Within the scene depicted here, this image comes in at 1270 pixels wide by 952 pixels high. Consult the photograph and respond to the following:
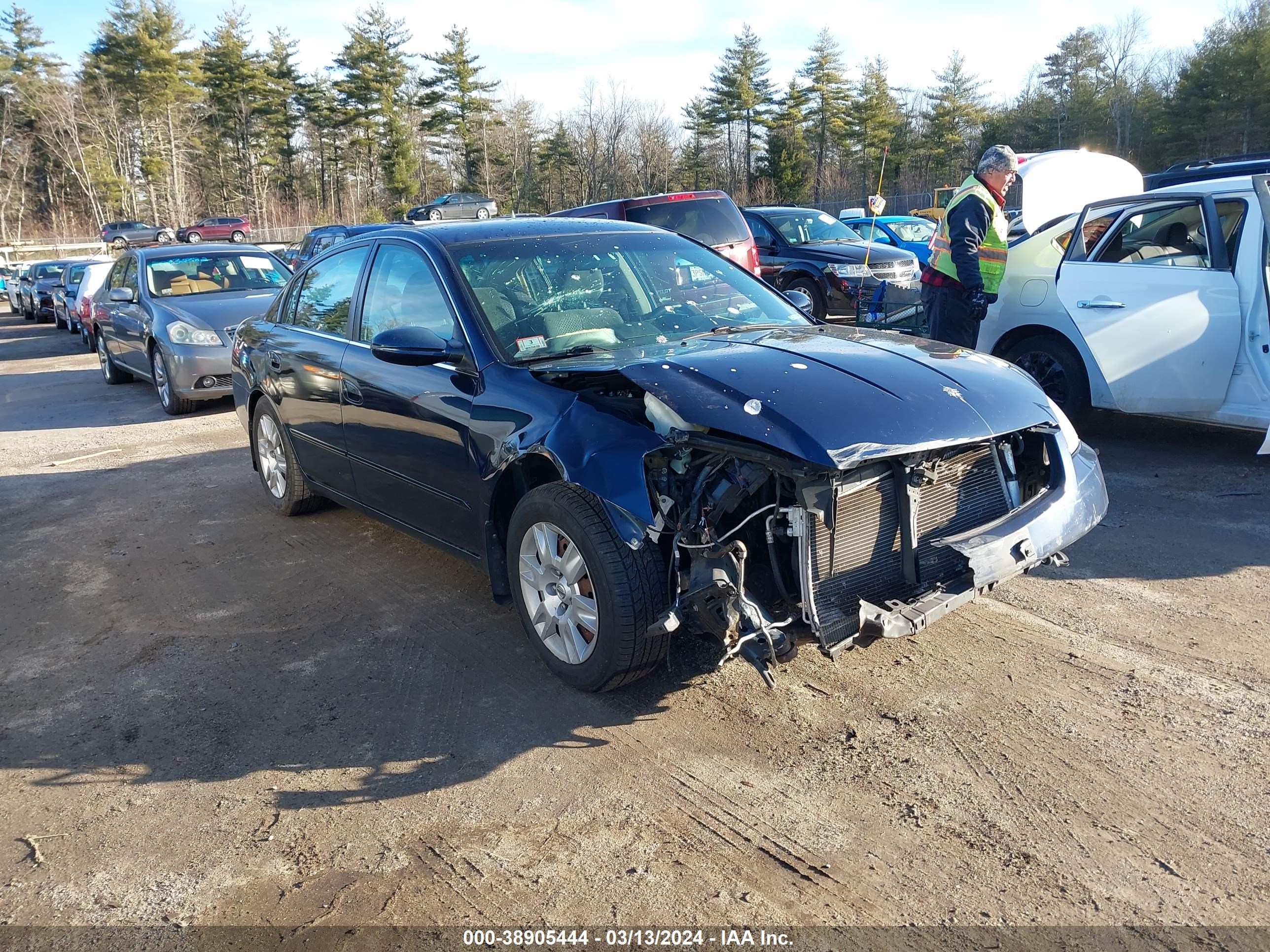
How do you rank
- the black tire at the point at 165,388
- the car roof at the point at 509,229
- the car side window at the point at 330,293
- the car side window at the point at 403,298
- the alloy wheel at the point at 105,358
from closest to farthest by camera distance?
the car side window at the point at 403,298
the car roof at the point at 509,229
the car side window at the point at 330,293
the black tire at the point at 165,388
the alloy wheel at the point at 105,358

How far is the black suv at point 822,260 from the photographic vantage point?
1302cm

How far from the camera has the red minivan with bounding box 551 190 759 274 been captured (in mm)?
11367

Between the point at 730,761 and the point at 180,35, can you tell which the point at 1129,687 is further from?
the point at 180,35

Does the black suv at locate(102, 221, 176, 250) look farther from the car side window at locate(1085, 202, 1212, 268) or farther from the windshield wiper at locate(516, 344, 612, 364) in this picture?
the windshield wiper at locate(516, 344, 612, 364)

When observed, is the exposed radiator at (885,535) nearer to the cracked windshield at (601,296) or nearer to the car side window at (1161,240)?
the cracked windshield at (601,296)

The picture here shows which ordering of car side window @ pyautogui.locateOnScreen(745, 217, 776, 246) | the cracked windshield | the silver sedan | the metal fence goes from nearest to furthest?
the cracked windshield → the silver sedan → car side window @ pyautogui.locateOnScreen(745, 217, 776, 246) → the metal fence

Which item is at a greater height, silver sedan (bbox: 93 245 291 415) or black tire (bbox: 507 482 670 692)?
silver sedan (bbox: 93 245 291 415)

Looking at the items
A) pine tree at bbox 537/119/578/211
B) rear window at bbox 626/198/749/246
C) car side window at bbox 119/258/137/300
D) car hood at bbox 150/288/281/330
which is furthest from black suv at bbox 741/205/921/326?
pine tree at bbox 537/119/578/211

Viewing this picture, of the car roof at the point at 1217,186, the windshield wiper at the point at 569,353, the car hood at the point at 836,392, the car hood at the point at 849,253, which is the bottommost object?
the car hood at the point at 836,392

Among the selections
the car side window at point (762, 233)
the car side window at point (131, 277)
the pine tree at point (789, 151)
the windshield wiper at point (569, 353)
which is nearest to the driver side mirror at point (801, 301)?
the windshield wiper at point (569, 353)

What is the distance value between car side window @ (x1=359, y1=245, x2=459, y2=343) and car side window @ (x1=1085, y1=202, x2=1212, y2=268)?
4844 mm

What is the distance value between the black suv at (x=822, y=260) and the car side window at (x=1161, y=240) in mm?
4963

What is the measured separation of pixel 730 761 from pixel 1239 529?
3612 millimetres

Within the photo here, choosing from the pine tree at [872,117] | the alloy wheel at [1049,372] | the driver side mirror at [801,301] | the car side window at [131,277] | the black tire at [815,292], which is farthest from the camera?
the pine tree at [872,117]
